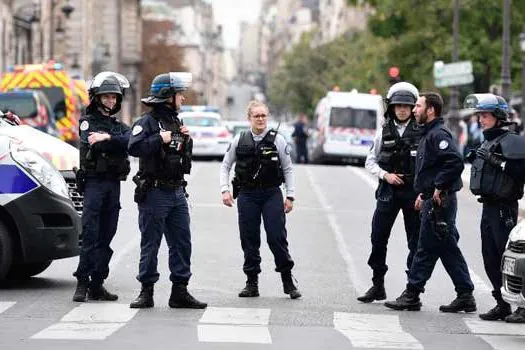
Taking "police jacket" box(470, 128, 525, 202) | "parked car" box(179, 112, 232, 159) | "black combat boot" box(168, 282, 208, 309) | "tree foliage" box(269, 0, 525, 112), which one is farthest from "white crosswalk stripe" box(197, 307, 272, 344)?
"tree foliage" box(269, 0, 525, 112)

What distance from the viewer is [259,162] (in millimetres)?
14195

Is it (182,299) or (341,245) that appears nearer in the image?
(182,299)

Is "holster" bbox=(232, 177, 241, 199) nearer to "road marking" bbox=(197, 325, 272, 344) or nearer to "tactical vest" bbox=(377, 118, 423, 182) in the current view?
"tactical vest" bbox=(377, 118, 423, 182)

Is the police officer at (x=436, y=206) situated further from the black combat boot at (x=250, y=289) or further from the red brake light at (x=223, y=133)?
the red brake light at (x=223, y=133)

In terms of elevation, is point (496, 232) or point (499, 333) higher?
point (496, 232)

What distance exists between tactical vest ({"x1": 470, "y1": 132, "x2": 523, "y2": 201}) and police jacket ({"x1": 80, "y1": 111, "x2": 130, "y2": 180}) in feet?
9.33

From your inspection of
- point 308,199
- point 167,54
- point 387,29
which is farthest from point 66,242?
point 167,54

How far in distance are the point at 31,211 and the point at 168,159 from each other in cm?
170

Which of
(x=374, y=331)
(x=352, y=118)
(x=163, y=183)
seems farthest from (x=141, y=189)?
(x=352, y=118)

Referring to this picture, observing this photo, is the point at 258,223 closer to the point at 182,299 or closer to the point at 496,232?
the point at 182,299

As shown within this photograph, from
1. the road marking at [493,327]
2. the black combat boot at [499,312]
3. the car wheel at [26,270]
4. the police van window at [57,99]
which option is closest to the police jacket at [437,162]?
the black combat boot at [499,312]

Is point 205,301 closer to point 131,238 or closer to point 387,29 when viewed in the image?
point 131,238

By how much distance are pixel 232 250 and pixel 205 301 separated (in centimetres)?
523

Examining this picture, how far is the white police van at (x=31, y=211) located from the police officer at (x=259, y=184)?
4.73 feet
